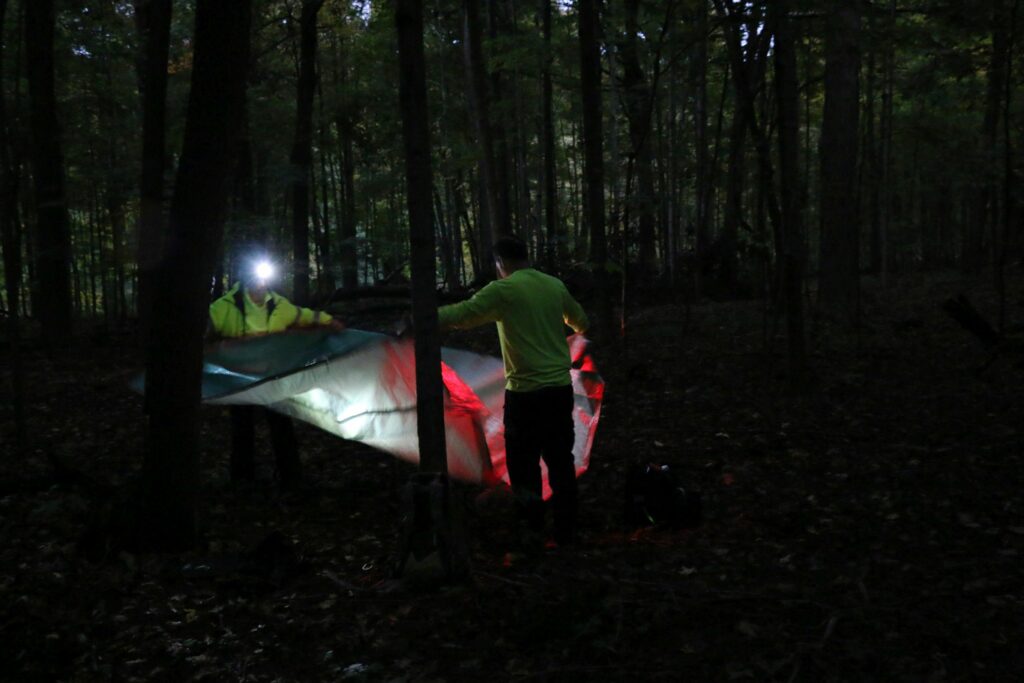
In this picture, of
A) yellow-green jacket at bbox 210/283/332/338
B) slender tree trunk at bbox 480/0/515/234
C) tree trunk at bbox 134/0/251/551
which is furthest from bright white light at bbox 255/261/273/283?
slender tree trunk at bbox 480/0/515/234

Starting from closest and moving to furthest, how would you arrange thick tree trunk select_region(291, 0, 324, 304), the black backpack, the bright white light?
1. the black backpack
2. the bright white light
3. thick tree trunk select_region(291, 0, 324, 304)

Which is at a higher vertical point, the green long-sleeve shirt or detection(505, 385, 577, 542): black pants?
the green long-sleeve shirt

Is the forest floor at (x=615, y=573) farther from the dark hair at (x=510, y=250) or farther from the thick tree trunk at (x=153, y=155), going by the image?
the thick tree trunk at (x=153, y=155)

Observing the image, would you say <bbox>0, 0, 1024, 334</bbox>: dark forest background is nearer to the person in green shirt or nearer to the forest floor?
the person in green shirt

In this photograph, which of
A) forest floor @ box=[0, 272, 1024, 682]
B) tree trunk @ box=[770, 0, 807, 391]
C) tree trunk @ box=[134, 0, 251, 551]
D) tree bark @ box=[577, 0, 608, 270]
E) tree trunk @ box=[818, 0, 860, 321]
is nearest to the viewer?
forest floor @ box=[0, 272, 1024, 682]

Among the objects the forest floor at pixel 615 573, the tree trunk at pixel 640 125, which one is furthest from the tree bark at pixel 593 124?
the forest floor at pixel 615 573

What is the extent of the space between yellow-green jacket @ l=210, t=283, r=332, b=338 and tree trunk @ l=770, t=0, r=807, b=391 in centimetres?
508

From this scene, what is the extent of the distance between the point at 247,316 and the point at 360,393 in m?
1.18

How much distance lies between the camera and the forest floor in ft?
11.8

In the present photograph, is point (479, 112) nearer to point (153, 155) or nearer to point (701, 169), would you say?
point (153, 155)

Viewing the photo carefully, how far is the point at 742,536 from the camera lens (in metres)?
5.23

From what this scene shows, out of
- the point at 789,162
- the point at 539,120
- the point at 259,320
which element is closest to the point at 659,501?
the point at 259,320

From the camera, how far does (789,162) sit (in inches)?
327

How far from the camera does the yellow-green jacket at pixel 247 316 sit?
250 inches
